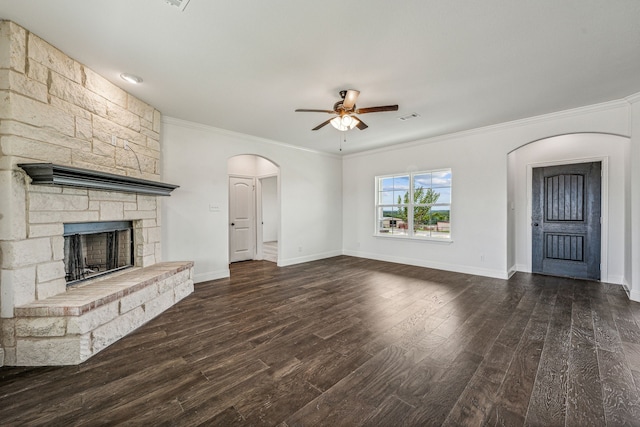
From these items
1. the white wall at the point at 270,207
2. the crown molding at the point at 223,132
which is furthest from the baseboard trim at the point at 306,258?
the white wall at the point at 270,207

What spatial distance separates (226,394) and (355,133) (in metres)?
4.47

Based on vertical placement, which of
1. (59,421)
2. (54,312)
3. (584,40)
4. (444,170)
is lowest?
(59,421)

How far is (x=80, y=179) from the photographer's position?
2.45 m

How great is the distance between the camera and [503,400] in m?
1.72

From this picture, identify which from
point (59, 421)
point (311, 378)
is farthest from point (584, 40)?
point (59, 421)

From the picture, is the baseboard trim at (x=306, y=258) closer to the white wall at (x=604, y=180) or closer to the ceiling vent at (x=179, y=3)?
the white wall at (x=604, y=180)

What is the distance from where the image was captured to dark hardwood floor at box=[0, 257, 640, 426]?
162 centimetres

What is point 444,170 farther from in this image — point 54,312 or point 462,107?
point 54,312

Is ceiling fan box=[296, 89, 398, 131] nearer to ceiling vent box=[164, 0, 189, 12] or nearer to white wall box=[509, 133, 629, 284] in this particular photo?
ceiling vent box=[164, 0, 189, 12]

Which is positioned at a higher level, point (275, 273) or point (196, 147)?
point (196, 147)

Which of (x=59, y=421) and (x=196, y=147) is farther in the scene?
(x=196, y=147)

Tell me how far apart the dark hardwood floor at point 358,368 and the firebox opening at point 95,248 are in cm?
90

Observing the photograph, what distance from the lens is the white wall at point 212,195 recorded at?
168 inches

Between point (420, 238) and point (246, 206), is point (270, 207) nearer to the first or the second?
point (246, 206)
